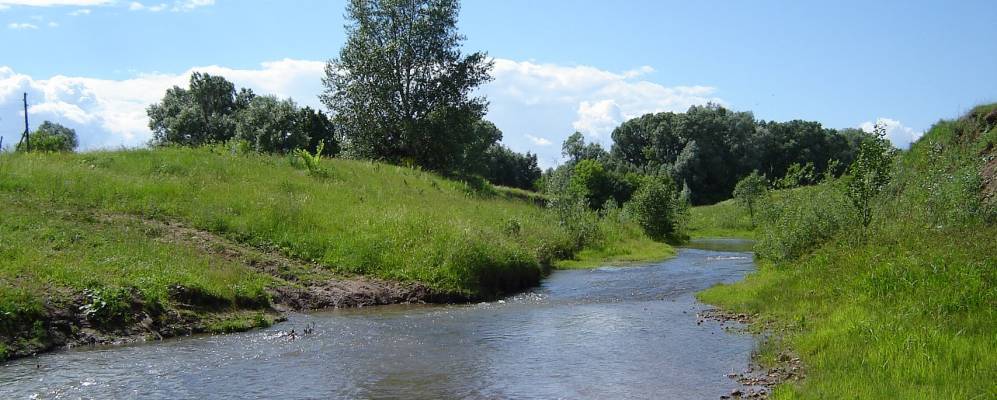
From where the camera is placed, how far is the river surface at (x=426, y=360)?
12.6m

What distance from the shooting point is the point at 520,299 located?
2500 cm

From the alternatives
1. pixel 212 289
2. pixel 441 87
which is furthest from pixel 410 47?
pixel 212 289

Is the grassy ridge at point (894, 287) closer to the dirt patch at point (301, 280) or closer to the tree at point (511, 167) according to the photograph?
the dirt patch at point (301, 280)

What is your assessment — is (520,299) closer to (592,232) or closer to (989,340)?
(989,340)

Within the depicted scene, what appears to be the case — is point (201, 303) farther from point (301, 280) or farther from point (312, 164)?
point (312, 164)

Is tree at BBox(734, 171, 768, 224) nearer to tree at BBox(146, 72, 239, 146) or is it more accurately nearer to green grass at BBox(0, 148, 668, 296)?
green grass at BBox(0, 148, 668, 296)

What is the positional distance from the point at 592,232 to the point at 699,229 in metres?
43.0

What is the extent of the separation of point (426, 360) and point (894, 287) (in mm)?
11056

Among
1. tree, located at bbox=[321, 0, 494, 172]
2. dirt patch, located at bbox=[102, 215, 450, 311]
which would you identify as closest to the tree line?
tree, located at bbox=[321, 0, 494, 172]

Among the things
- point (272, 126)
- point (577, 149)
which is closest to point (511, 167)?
point (577, 149)

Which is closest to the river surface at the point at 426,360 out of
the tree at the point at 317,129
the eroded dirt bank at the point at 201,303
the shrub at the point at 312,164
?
the eroded dirt bank at the point at 201,303

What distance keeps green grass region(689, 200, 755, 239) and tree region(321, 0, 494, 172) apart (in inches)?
1201

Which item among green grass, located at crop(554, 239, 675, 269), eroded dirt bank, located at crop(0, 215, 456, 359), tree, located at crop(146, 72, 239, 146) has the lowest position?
green grass, located at crop(554, 239, 675, 269)

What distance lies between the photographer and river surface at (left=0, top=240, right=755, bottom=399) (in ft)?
41.2
